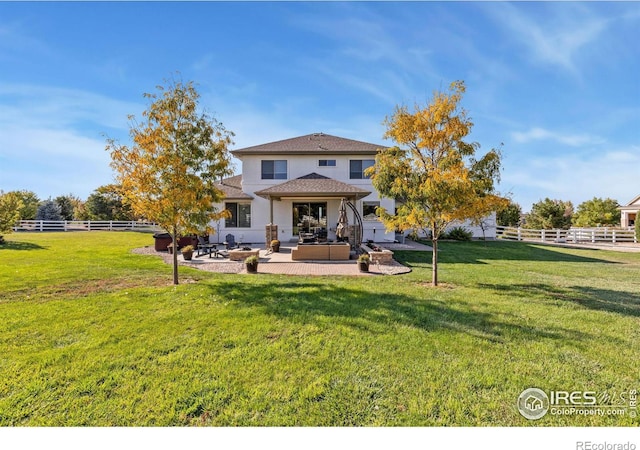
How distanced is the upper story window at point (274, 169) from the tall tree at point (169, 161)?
1281cm

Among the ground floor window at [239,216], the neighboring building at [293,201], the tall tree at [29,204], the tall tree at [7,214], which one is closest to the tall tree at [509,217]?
the neighboring building at [293,201]

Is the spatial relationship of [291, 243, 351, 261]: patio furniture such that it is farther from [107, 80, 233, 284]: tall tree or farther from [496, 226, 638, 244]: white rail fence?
[496, 226, 638, 244]: white rail fence

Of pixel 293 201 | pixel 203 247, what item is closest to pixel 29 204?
pixel 203 247

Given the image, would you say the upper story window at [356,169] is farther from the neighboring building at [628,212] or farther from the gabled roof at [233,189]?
the neighboring building at [628,212]

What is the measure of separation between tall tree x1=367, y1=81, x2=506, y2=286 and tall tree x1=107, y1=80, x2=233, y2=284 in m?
5.22

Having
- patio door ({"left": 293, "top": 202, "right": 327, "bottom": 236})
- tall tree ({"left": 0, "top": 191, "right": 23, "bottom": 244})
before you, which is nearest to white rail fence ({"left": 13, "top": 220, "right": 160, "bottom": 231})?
tall tree ({"left": 0, "top": 191, "right": 23, "bottom": 244})

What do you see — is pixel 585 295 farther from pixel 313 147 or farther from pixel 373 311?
pixel 313 147

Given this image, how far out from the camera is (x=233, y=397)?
10.6 feet

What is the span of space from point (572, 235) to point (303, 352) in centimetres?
3155

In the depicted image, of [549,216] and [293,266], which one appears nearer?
[293,266]

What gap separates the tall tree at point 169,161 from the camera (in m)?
8.00

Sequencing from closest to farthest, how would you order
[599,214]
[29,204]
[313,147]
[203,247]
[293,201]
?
[203,247] < [293,201] < [313,147] < [29,204] < [599,214]

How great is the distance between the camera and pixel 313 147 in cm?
2188

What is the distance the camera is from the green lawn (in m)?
3.02
